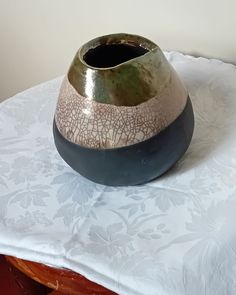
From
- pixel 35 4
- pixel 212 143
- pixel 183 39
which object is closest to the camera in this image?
pixel 212 143

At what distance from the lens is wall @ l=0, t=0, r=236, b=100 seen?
0.79m

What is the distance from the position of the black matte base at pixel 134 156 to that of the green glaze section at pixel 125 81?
0.05 m

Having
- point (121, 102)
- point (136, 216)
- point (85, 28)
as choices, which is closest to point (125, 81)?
point (121, 102)

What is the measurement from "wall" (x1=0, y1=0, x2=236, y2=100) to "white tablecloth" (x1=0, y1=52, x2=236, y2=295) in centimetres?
15

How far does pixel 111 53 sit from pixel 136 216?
19cm

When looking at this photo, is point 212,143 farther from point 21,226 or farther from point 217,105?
point 21,226

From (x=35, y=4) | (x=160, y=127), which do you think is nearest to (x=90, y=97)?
(x=160, y=127)

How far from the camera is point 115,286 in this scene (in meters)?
0.47

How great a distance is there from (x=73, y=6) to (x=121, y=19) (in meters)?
0.10

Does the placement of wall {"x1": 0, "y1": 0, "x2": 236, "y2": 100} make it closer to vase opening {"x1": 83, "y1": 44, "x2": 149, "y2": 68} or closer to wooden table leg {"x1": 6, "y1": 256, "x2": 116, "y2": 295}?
vase opening {"x1": 83, "y1": 44, "x2": 149, "y2": 68}

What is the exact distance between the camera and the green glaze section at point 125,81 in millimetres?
506

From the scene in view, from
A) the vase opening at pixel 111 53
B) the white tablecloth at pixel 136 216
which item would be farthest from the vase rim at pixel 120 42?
the white tablecloth at pixel 136 216

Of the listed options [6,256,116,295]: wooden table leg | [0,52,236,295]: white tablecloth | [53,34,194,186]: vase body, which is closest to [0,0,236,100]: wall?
[0,52,236,295]: white tablecloth

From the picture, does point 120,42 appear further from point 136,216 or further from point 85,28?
point 85,28
